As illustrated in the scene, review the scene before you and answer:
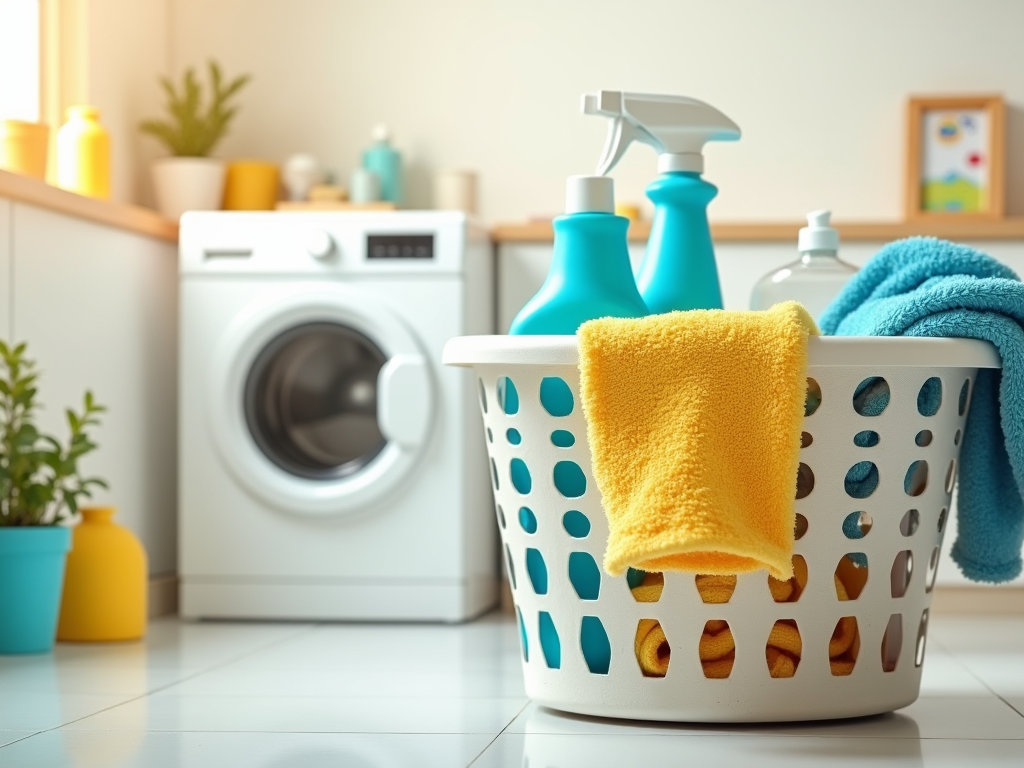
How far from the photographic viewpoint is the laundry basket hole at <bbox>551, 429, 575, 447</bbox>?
132 cm

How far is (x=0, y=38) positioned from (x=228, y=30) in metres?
0.67

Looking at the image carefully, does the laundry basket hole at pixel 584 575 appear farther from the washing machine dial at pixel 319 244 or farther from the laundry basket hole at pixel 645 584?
the washing machine dial at pixel 319 244

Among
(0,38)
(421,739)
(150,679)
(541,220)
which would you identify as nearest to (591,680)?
(421,739)

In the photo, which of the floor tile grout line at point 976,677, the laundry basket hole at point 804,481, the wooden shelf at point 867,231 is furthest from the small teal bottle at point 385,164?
the laundry basket hole at point 804,481

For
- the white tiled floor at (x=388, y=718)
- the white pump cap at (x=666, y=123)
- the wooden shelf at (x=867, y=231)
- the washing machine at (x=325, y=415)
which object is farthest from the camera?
the wooden shelf at (x=867, y=231)

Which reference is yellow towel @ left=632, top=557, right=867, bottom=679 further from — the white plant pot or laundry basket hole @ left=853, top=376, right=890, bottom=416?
the white plant pot

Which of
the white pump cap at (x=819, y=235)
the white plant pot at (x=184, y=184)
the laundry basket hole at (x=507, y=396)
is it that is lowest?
the laundry basket hole at (x=507, y=396)

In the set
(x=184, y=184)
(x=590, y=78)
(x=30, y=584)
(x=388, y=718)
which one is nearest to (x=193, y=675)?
(x=30, y=584)

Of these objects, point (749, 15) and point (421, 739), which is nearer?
point (421, 739)

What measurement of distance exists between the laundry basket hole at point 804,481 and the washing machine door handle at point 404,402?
1.15 m

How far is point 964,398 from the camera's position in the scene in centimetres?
135

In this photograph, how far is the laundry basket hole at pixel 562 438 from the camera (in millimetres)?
1317

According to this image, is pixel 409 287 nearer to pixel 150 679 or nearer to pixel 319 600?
pixel 319 600

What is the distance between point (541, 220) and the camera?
9.22ft
